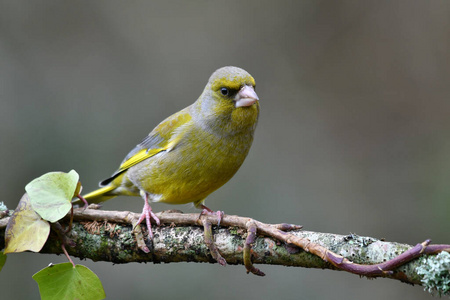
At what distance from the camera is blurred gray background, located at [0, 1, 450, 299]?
5.14m

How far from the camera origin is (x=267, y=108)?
6.16 meters

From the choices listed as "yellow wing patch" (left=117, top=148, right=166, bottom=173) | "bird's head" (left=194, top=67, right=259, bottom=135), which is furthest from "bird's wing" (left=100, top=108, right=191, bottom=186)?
"bird's head" (left=194, top=67, right=259, bottom=135)

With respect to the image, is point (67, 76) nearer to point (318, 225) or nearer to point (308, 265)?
point (318, 225)

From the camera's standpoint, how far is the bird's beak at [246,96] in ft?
10.1

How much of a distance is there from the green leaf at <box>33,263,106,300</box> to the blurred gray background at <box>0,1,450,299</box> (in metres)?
2.64

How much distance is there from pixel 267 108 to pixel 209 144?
2.97 meters

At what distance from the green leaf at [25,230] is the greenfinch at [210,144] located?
0.84 m

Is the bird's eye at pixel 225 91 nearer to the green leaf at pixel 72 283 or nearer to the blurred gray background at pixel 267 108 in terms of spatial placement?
the green leaf at pixel 72 283

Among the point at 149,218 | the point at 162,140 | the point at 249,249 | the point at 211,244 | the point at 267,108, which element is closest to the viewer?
the point at 249,249

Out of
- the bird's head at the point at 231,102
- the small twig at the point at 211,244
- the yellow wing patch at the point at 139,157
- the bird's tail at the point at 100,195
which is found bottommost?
the bird's tail at the point at 100,195

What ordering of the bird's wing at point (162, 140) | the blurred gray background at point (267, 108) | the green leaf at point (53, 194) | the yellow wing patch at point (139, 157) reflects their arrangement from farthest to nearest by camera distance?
1. the blurred gray background at point (267, 108)
2. the yellow wing patch at point (139, 157)
3. the bird's wing at point (162, 140)
4. the green leaf at point (53, 194)

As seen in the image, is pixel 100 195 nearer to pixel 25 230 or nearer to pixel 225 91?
pixel 225 91

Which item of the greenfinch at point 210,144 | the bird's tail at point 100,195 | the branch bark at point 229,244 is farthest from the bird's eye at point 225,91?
the bird's tail at point 100,195

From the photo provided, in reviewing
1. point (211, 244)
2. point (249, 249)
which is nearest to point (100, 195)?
point (211, 244)
